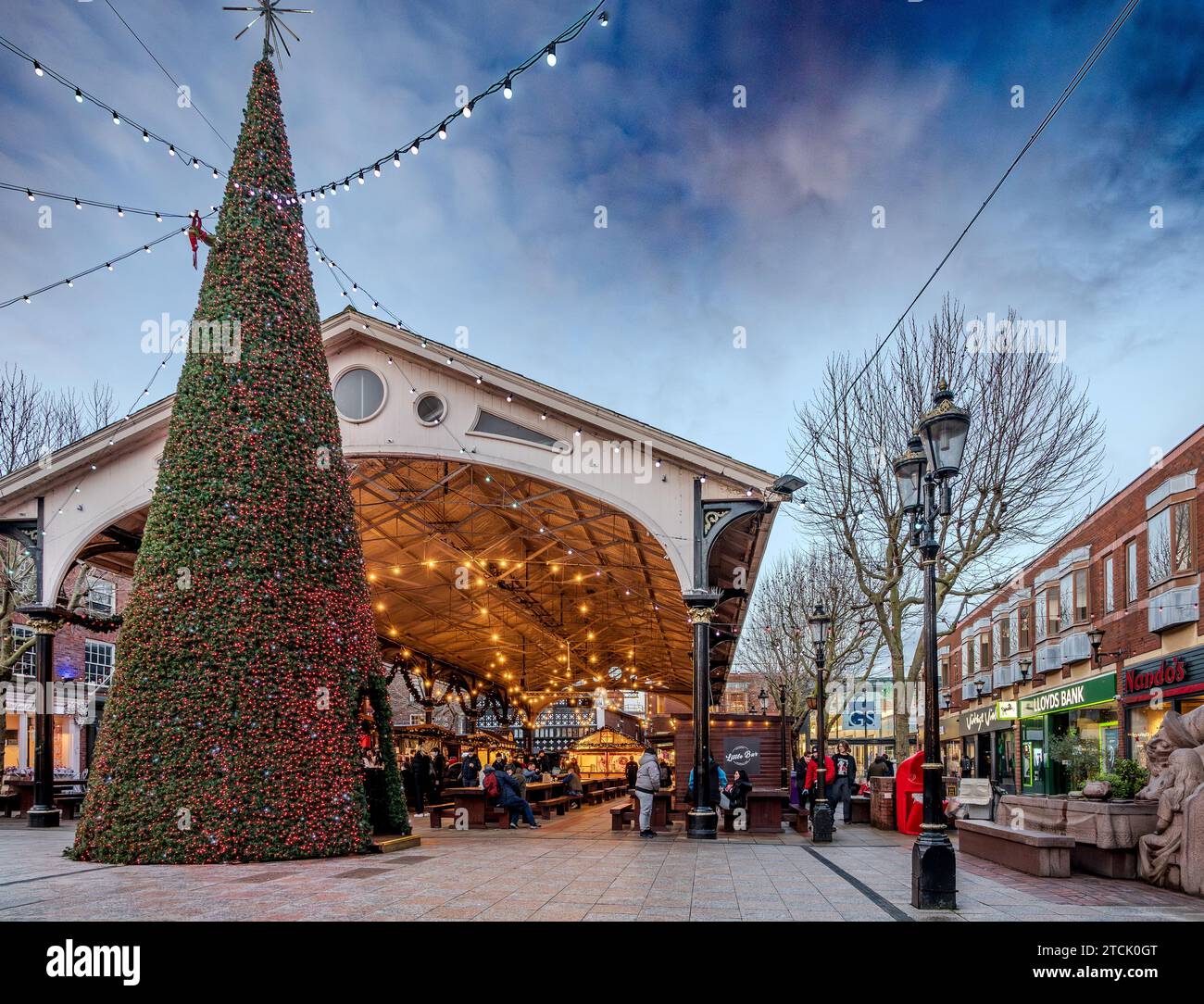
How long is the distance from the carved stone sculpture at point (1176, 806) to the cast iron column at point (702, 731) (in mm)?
6482

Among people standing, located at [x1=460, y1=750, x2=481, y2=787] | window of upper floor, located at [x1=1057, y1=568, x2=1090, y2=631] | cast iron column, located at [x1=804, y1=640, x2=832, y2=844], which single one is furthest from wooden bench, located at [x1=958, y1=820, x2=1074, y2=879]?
window of upper floor, located at [x1=1057, y1=568, x2=1090, y2=631]

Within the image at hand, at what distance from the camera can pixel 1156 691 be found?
22391 mm

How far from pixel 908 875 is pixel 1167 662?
14.5 meters

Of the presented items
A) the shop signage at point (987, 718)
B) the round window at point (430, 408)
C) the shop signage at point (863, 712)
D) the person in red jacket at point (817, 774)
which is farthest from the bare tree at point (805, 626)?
the round window at point (430, 408)

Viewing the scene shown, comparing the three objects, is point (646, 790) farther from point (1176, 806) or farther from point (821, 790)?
point (1176, 806)

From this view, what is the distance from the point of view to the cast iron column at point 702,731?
619 inches

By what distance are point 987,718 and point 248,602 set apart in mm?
37613

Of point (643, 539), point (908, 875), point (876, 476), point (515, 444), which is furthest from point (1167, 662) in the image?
point (515, 444)

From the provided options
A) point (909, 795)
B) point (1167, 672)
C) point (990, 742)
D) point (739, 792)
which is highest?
point (1167, 672)

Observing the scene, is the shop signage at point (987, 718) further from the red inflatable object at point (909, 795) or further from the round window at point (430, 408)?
the round window at point (430, 408)

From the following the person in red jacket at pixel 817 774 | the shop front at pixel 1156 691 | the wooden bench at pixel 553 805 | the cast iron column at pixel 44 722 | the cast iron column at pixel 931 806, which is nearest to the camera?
the cast iron column at pixel 931 806

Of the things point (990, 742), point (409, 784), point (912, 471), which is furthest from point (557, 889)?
point (990, 742)

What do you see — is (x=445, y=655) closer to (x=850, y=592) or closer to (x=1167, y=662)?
(x=850, y=592)

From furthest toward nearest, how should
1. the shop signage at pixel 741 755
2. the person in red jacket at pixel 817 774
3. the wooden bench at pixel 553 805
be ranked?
the wooden bench at pixel 553 805 < the shop signage at pixel 741 755 < the person in red jacket at pixel 817 774
